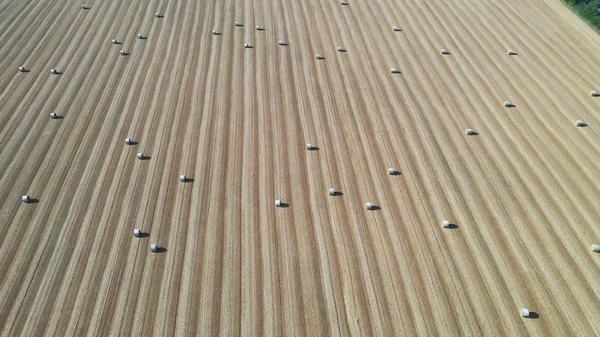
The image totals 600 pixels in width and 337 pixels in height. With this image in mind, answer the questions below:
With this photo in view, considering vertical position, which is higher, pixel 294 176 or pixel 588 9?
pixel 588 9

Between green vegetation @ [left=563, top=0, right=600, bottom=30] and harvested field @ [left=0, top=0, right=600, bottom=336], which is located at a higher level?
green vegetation @ [left=563, top=0, right=600, bottom=30]

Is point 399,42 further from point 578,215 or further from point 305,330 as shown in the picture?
point 305,330

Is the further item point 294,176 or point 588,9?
point 588,9

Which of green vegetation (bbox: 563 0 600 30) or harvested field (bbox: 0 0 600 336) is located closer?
harvested field (bbox: 0 0 600 336)

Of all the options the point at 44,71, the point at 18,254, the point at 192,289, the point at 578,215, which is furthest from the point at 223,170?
the point at 578,215
